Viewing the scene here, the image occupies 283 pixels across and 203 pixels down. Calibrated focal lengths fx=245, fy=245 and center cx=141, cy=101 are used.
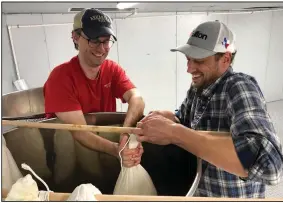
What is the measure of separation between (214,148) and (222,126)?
163mm

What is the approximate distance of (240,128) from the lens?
2.42 feet

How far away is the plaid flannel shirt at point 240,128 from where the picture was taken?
0.71 metres

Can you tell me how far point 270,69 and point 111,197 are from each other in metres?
4.40

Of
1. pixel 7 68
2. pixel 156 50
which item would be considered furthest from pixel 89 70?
pixel 156 50

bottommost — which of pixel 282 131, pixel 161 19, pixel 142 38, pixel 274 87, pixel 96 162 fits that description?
pixel 282 131

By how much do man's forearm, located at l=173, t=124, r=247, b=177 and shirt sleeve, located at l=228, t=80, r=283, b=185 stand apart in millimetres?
20

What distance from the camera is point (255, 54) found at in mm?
4047

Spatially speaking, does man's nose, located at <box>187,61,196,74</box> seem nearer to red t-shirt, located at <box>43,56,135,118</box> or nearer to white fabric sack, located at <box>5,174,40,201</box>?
red t-shirt, located at <box>43,56,135,118</box>

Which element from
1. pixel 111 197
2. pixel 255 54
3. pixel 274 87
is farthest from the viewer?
pixel 274 87

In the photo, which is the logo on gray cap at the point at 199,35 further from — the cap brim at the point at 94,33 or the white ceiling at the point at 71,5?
the white ceiling at the point at 71,5

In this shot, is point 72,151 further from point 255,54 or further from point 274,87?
point 274,87

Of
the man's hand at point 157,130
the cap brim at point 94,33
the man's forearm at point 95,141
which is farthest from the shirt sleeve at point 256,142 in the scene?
the cap brim at point 94,33

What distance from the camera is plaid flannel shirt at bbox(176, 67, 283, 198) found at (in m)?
0.71

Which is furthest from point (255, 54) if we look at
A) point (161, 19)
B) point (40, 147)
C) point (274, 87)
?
point (40, 147)
